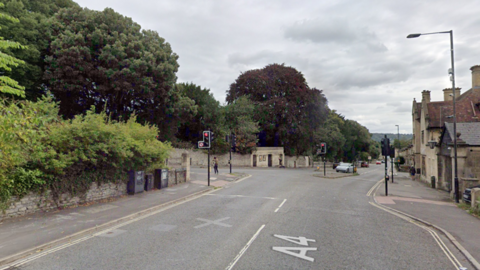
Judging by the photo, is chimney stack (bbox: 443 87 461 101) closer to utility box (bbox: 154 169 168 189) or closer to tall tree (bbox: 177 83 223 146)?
tall tree (bbox: 177 83 223 146)

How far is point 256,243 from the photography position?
7.77m

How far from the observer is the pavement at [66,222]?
23.9 feet

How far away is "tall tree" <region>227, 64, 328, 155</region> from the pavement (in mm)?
34087

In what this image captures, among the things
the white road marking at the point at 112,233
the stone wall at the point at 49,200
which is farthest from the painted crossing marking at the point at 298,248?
the stone wall at the point at 49,200

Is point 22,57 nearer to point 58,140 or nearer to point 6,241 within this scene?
point 58,140

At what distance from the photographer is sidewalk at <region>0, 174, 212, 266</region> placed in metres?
7.32

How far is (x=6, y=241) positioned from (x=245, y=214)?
24.8 ft

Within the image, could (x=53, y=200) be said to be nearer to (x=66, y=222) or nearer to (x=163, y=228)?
(x=66, y=222)

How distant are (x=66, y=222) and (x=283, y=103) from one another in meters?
39.8

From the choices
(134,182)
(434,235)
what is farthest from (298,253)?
(134,182)

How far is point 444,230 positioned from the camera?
9.66m

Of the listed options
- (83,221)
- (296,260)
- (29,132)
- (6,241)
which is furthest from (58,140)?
(296,260)

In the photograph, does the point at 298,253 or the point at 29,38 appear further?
the point at 29,38

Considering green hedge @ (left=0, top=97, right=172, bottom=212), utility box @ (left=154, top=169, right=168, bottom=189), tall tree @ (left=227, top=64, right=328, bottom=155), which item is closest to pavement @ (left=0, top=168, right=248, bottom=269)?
green hedge @ (left=0, top=97, right=172, bottom=212)
